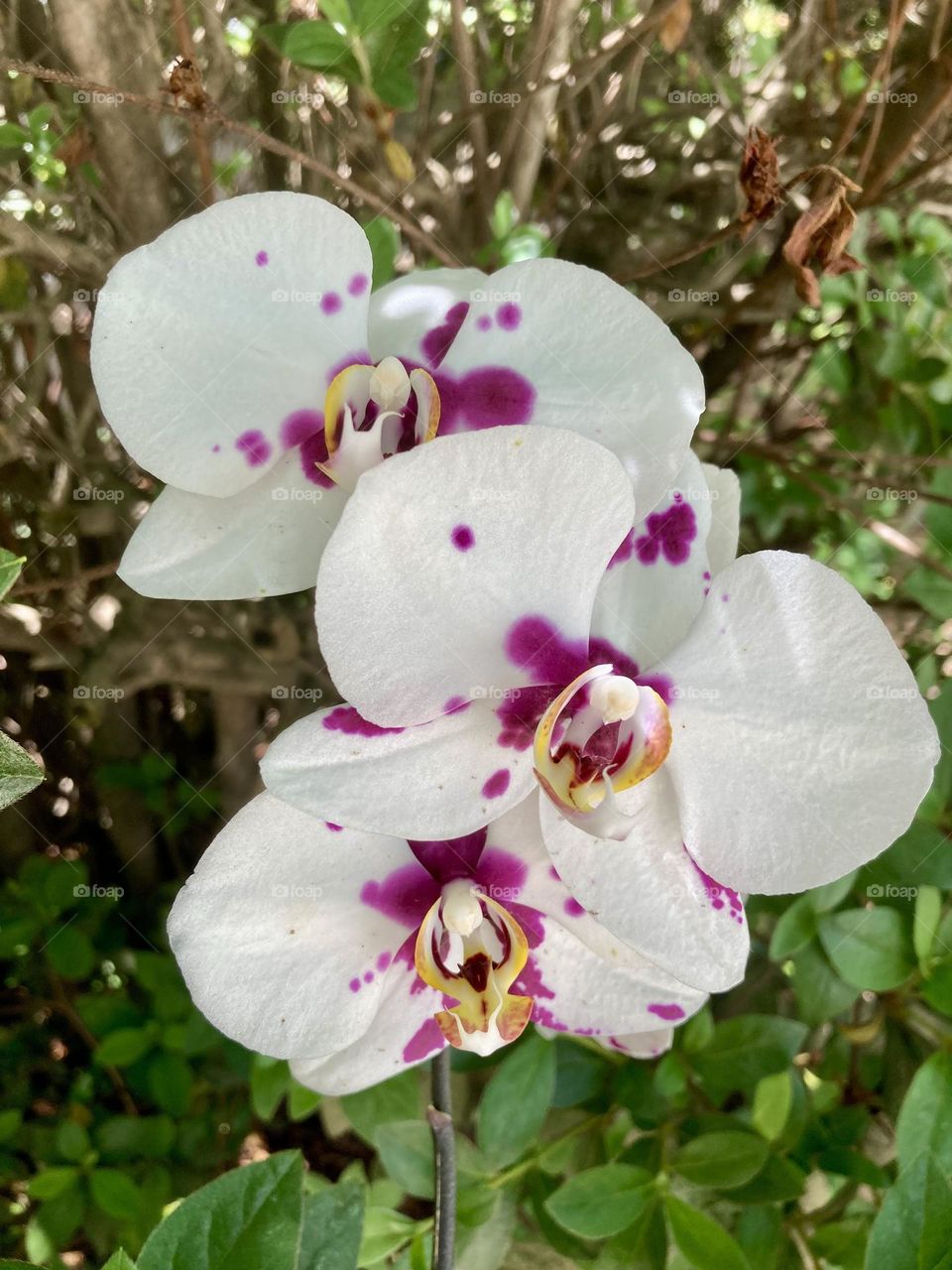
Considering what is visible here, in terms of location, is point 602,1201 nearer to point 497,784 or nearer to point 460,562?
point 497,784

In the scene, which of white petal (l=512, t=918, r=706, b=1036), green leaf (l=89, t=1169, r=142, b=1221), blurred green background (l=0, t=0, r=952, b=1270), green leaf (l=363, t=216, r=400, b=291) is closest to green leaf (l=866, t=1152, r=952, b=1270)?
blurred green background (l=0, t=0, r=952, b=1270)

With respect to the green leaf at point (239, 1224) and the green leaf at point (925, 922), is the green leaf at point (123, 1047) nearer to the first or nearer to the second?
the green leaf at point (239, 1224)

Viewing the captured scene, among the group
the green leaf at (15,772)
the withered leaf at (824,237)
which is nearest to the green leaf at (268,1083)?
the green leaf at (15,772)

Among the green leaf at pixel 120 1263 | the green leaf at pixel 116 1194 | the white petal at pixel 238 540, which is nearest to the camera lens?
the green leaf at pixel 120 1263

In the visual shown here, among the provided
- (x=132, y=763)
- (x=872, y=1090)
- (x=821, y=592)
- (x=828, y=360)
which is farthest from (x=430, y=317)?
(x=132, y=763)

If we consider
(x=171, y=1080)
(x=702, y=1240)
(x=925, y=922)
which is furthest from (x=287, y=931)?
(x=171, y=1080)

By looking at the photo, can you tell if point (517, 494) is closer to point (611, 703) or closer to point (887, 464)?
point (611, 703)
